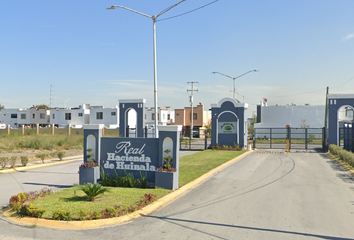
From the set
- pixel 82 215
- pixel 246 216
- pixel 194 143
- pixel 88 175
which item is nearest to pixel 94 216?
pixel 82 215

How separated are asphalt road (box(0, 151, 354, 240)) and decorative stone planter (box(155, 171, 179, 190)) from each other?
76cm

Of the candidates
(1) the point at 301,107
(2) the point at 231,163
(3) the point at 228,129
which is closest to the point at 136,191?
(2) the point at 231,163

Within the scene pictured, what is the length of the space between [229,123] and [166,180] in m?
19.5

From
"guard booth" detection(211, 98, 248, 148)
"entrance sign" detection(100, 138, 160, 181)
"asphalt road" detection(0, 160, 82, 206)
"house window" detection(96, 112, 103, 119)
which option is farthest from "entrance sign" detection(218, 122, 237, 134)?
"house window" detection(96, 112, 103, 119)

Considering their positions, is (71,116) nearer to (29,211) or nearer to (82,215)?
(29,211)

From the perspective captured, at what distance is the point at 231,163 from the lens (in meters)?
20.8

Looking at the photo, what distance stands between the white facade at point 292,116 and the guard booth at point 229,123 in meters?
32.5

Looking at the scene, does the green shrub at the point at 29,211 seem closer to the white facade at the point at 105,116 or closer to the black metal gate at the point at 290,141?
the black metal gate at the point at 290,141

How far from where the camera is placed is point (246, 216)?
887 centimetres

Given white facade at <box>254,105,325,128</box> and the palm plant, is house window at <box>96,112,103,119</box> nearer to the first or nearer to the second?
white facade at <box>254,105,325,128</box>

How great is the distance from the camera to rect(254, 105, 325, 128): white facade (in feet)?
194

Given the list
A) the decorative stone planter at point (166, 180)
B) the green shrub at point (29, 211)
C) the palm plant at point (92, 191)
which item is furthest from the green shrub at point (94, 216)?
the decorative stone planter at point (166, 180)

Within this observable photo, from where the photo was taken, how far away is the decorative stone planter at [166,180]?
12.2 m

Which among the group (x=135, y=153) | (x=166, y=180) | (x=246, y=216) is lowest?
(x=246, y=216)
